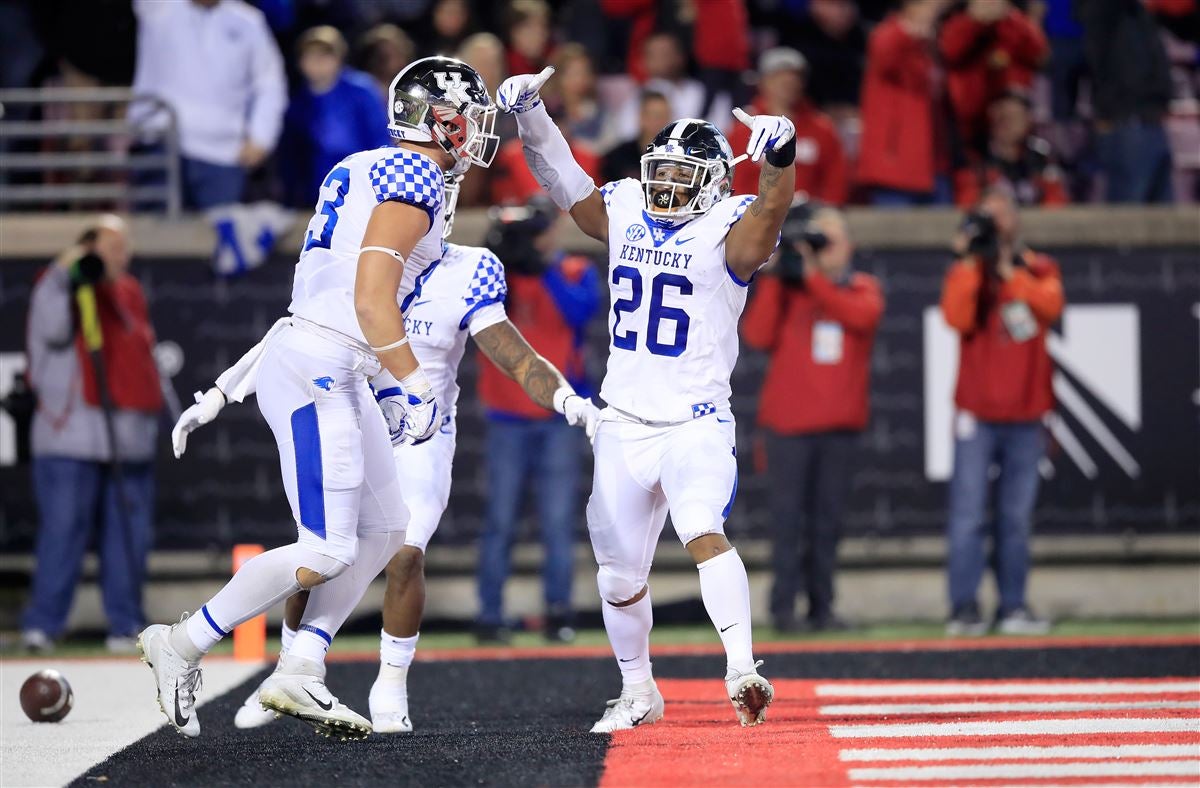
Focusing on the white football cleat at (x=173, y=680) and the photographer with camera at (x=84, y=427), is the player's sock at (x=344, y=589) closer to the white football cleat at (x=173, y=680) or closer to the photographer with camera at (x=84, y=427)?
the white football cleat at (x=173, y=680)

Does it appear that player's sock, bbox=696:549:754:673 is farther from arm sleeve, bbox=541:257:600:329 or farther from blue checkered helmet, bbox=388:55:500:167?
arm sleeve, bbox=541:257:600:329

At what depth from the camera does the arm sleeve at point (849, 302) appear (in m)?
10.2

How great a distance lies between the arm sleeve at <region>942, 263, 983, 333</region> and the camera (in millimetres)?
10258

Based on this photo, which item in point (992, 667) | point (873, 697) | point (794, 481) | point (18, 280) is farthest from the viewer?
point (18, 280)

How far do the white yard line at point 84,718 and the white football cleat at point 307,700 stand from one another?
603mm

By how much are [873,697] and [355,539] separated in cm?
252

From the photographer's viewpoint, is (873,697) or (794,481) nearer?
(873,697)

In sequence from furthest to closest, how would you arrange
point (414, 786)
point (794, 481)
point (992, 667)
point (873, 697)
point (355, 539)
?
point (794, 481) < point (992, 667) < point (873, 697) < point (355, 539) < point (414, 786)

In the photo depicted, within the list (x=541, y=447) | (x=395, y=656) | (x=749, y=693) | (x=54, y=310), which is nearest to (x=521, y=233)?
(x=541, y=447)

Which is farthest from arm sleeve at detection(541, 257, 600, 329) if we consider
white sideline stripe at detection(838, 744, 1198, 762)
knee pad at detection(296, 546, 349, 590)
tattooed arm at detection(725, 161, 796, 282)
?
white sideline stripe at detection(838, 744, 1198, 762)

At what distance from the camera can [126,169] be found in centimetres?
1235

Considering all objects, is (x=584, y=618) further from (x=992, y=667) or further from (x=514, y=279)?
(x=992, y=667)

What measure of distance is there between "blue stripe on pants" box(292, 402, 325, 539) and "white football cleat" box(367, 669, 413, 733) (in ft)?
3.11

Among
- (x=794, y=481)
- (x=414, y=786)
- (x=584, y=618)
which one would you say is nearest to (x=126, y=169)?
(x=584, y=618)
